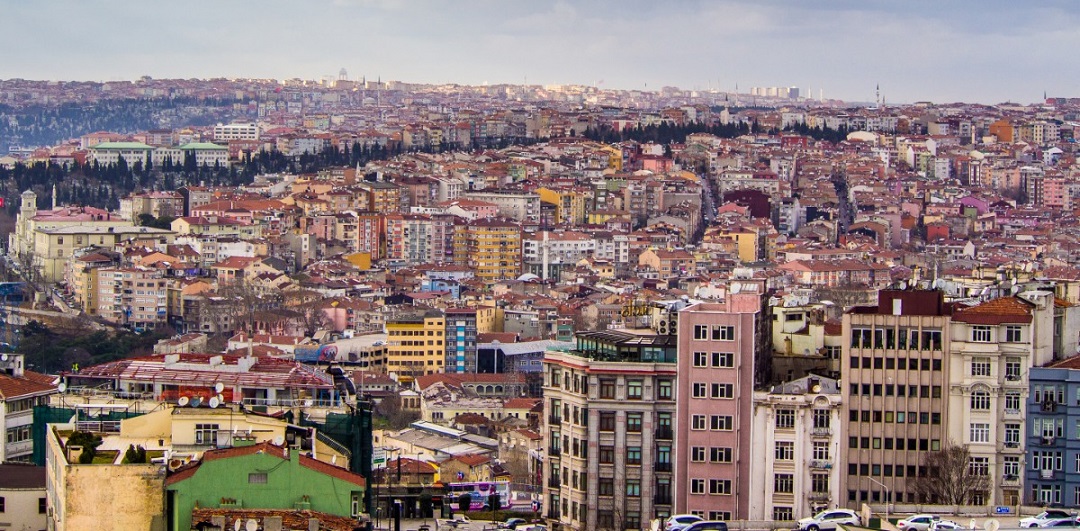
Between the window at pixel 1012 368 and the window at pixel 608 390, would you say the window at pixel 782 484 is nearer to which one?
the window at pixel 608 390

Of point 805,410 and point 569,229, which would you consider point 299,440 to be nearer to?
point 805,410

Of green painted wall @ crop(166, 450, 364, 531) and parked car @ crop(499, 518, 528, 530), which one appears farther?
parked car @ crop(499, 518, 528, 530)

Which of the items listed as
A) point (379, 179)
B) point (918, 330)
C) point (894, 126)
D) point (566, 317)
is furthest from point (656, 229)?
point (918, 330)

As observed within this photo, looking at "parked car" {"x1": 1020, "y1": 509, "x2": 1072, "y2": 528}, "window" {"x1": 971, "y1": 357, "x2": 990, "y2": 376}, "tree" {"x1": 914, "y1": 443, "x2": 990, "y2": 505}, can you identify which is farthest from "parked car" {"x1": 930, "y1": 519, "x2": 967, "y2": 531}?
"window" {"x1": 971, "y1": 357, "x2": 990, "y2": 376}

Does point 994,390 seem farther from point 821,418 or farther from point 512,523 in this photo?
point 512,523

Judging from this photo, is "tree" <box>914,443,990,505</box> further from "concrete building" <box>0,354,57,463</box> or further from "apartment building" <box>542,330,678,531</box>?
"concrete building" <box>0,354,57,463</box>

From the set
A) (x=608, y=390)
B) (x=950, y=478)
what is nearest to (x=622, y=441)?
(x=608, y=390)
